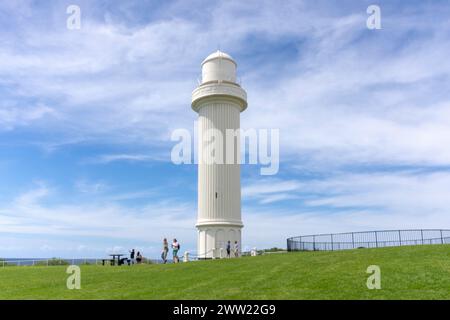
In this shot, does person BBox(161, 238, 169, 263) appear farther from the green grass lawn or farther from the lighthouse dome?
the lighthouse dome

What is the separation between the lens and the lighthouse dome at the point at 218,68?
3916cm

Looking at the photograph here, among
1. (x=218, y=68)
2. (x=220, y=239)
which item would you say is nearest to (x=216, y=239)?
(x=220, y=239)

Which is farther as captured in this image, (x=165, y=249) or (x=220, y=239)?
(x=220, y=239)

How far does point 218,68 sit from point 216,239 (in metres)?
16.0

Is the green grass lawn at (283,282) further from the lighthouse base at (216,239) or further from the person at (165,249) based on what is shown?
the lighthouse base at (216,239)

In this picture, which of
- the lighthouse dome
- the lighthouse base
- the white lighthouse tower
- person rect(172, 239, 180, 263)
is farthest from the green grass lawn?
the lighthouse dome

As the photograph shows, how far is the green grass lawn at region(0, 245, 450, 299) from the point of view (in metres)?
13.0

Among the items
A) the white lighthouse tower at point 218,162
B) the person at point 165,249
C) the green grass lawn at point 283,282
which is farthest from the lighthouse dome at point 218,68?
the green grass lawn at point 283,282

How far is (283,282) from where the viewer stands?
48.9 ft

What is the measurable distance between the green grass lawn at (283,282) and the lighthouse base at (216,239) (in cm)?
1468

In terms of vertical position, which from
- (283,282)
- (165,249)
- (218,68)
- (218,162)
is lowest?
(283,282)

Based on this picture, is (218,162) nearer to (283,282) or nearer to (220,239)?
(220,239)
